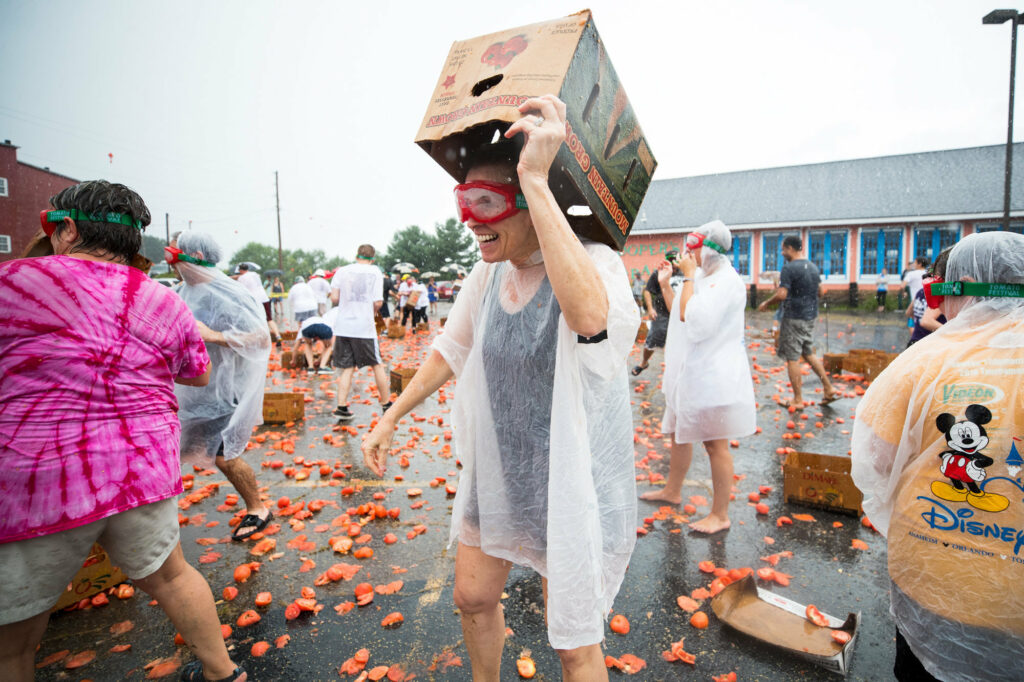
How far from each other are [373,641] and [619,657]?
1.33 m

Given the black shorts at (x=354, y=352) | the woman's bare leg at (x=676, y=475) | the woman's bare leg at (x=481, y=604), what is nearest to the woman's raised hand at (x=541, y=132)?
the woman's bare leg at (x=481, y=604)

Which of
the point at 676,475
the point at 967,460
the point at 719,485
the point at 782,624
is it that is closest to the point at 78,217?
the point at 967,460

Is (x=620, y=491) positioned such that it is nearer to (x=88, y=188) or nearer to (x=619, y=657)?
(x=619, y=657)

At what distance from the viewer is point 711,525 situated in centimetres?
382

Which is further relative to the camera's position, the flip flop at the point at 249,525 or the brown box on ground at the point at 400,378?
the brown box on ground at the point at 400,378

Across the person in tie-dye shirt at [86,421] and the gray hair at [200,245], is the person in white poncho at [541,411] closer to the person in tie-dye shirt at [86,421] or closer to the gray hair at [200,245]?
the person in tie-dye shirt at [86,421]

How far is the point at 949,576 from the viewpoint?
5.18ft

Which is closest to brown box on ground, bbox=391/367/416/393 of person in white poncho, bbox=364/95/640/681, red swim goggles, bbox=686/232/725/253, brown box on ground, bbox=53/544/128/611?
brown box on ground, bbox=53/544/128/611

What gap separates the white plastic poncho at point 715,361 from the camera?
355 centimetres

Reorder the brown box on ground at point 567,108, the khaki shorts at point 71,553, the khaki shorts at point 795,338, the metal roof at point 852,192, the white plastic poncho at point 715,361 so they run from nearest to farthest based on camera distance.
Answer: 1. the brown box on ground at point 567,108
2. the khaki shorts at point 71,553
3. the white plastic poncho at point 715,361
4. the khaki shorts at point 795,338
5. the metal roof at point 852,192

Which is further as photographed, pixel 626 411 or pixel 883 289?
pixel 883 289

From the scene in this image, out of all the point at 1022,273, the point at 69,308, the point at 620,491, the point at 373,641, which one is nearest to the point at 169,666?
the point at 373,641

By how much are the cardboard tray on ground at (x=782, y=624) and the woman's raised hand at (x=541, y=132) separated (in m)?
2.67

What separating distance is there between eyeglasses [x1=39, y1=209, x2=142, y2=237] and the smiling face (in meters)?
1.51
